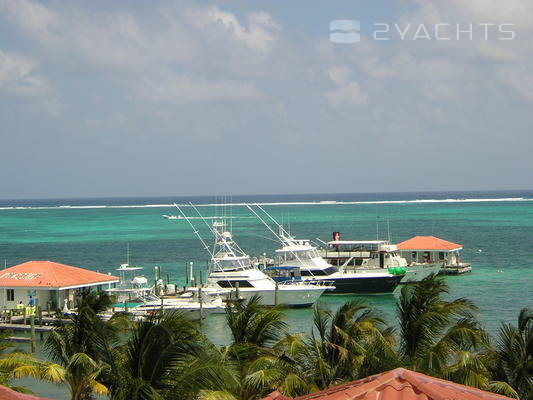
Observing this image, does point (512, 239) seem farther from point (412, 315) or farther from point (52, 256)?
point (412, 315)

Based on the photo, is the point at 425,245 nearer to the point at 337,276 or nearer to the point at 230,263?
the point at 337,276

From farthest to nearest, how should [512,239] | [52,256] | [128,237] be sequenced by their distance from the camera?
[128,237] < [512,239] < [52,256]

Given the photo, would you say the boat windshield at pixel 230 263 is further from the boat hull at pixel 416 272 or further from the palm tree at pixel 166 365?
the palm tree at pixel 166 365

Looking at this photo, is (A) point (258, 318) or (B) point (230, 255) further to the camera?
(B) point (230, 255)

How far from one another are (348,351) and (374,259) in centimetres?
3638

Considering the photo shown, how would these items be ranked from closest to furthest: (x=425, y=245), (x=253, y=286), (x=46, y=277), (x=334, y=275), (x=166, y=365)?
(x=166, y=365), (x=46, y=277), (x=253, y=286), (x=334, y=275), (x=425, y=245)

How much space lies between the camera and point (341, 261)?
2082 inches

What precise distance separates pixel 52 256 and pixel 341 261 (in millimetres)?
37856

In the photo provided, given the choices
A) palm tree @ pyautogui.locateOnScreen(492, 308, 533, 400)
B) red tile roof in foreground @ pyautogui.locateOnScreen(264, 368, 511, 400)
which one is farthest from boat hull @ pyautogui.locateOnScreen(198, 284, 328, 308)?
red tile roof in foreground @ pyautogui.locateOnScreen(264, 368, 511, 400)

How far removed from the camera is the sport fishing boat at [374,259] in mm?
51156

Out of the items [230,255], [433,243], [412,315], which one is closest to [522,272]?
[433,243]

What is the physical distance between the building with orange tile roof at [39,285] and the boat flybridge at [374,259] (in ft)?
60.1

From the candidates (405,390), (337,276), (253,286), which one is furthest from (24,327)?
(405,390)

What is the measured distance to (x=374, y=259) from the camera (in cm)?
5194
